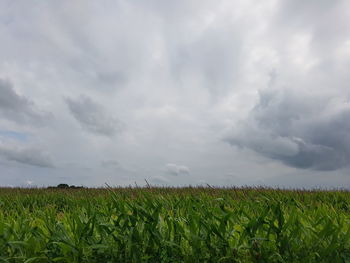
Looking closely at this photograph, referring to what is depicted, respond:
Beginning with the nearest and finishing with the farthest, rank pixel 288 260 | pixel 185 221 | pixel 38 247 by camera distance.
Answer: pixel 288 260 < pixel 38 247 < pixel 185 221

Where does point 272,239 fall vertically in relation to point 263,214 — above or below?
below

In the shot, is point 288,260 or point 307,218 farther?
point 307,218

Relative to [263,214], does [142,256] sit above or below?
below

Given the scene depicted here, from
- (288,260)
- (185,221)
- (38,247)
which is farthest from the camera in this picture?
(185,221)

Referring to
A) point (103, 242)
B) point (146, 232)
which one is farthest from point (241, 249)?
point (103, 242)

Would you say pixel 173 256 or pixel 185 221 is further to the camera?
pixel 185 221

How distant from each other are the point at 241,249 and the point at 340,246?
0.76 metres

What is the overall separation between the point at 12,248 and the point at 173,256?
1283 millimetres

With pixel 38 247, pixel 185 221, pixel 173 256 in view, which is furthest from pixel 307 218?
pixel 38 247

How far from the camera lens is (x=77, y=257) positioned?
2.55 meters

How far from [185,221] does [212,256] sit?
72 cm

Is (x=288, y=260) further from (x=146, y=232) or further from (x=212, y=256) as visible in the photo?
(x=146, y=232)

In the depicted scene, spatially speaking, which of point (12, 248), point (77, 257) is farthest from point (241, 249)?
point (12, 248)

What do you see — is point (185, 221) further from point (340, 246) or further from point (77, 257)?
point (340, 246)
